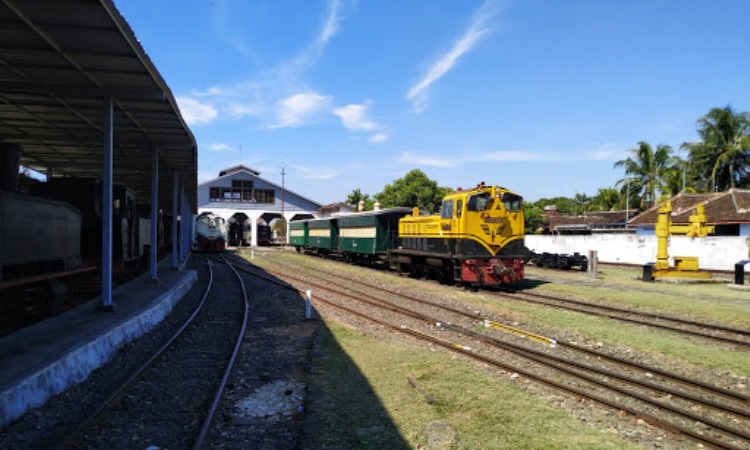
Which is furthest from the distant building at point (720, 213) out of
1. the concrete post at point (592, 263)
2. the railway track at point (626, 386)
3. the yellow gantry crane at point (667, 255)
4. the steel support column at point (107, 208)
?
the steel support column at point (107, 208)

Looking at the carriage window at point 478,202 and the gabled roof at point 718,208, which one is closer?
the carriage window at point 478,202

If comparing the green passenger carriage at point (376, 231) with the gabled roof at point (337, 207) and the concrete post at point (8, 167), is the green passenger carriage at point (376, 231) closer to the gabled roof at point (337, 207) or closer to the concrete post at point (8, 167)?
the concrete post at point (8, 167)

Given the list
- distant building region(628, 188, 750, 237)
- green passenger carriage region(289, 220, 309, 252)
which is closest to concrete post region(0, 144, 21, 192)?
green passenger carriage region(289, 220, 309, 252)

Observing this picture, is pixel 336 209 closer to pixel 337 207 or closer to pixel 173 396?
pixel 337 207

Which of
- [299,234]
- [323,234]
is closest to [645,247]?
[323,234]

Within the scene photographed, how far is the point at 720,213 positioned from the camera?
27359 millimetres

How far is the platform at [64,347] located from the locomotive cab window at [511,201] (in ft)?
35.0

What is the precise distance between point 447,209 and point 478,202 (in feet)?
4.38

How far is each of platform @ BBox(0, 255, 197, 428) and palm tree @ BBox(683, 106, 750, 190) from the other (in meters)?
45.5

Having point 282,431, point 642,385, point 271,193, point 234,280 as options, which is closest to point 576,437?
point 642,385

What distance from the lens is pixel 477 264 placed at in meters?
15.4

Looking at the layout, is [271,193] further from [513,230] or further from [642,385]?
[642,385]

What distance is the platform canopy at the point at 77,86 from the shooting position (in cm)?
627

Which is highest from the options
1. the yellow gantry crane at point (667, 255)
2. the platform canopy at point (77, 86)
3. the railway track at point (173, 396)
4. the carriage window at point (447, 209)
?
the platform canopy at point (77, 86)
